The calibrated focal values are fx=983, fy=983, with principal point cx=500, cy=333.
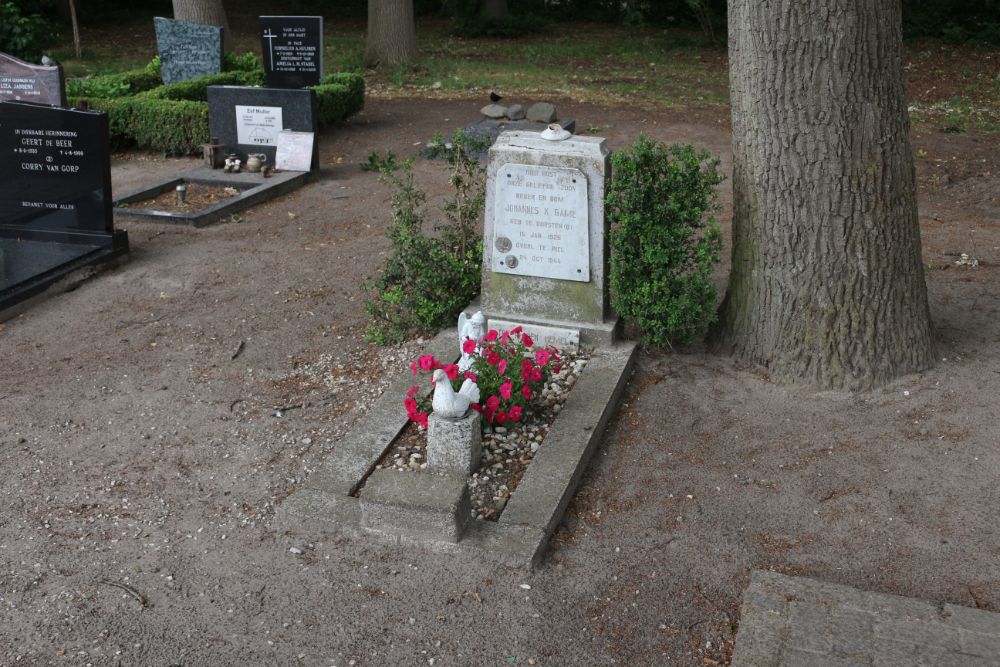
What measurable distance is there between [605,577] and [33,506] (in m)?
2.71

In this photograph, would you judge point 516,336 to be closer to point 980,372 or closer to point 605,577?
point 605,577

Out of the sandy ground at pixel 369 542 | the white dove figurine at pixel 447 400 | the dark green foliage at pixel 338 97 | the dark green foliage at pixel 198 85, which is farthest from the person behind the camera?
the dark green foliage at pixel 338 97

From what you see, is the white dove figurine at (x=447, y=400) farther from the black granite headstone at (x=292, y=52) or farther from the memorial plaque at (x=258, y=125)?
the black granite headstone at (x=292, y=52)

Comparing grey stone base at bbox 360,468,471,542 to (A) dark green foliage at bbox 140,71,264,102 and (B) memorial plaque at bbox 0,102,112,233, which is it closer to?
(B) memorial plaque at bbox 0,102,112,233

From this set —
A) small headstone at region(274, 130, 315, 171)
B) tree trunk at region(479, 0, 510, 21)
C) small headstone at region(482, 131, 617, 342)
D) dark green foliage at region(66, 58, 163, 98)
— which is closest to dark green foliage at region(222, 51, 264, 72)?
dark green foliage at region(66, 58, 163, 98)

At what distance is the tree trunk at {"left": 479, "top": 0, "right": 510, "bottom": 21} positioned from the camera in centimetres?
2376

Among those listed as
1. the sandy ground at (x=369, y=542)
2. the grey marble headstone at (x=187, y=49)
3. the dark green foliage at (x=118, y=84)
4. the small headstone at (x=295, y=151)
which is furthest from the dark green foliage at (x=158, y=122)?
the sandy ground at (x=369, y=542)

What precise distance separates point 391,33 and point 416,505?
48.3 ft

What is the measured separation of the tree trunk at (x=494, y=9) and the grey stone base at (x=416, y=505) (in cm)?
2100

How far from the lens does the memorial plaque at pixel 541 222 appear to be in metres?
5.61

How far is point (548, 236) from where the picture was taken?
18.8 ft

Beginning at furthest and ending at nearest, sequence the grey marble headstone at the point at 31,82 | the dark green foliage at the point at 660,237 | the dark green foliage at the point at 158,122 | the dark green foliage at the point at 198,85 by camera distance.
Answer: the dark green foliage at the point at 198,85
the dark green foliage at the point at 158,122
the grey marble headstone at the point at 31,82
the dark green foliage at the point at 660,237

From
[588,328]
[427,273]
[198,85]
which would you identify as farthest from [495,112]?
[588,328]

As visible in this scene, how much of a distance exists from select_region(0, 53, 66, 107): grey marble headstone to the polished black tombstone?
2.20 m
